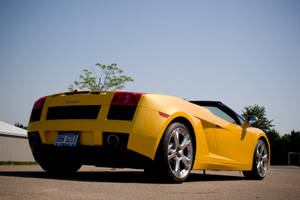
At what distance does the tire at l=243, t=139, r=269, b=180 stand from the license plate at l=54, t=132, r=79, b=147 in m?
3.84

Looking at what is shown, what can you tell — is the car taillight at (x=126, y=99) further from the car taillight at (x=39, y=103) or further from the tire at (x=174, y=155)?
the car taillight at (x=39, y=103)

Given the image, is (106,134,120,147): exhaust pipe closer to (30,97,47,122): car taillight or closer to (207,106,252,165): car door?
(30,97,47,122): car taillight

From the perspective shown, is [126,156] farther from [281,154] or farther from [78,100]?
[281,154]

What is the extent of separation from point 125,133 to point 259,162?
3849 millimetres

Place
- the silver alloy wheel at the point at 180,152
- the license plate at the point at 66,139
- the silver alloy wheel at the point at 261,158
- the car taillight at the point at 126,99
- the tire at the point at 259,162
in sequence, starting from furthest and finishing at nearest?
the silver alloy wheel at the point at 261,158, the tire at the point at 259,162, the silver alloy wheel at the point at 180,152, the license plate at the point at 66,139, the car taillight at the point at 126,99

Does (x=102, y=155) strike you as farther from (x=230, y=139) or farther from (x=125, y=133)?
(x=230, y=139)

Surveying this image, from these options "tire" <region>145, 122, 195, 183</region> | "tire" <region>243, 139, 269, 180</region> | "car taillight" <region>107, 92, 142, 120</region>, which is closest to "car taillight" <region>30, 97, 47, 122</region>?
"car taillight" <region>107, 92, 142, 120</region>

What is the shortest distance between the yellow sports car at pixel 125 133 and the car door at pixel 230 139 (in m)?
0.11

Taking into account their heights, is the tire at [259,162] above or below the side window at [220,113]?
below

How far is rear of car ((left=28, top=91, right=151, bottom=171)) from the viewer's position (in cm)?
438

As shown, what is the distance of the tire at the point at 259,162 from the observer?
6.97 metres

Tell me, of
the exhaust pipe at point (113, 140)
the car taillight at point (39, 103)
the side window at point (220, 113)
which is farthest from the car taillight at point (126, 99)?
the side window at point (220, 113)

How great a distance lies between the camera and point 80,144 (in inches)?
180

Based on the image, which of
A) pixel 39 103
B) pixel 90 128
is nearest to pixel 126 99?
pixel 90 128
